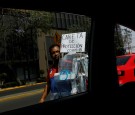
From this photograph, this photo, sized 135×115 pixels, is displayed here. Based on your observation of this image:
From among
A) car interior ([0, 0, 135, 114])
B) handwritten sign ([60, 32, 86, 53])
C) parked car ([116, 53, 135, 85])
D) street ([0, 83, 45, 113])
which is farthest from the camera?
parked car ([116, 53, 135, 85])

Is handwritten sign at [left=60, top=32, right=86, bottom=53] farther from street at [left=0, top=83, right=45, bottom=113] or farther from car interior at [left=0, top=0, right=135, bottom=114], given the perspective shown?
street at [left=0, top=83, right=45, bottom=113]

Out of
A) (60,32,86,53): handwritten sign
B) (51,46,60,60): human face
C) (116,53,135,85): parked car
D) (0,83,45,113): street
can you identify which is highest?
(60,32,86,53): handwritten sign

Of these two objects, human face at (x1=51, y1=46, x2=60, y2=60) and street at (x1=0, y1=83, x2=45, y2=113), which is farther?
human face at (x1=51, y1=46, x2=60, y2=60)

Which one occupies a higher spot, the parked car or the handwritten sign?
the handwritten sign

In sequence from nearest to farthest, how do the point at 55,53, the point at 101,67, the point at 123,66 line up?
the point at 101,67
the point at 55,53
the point at 123,66

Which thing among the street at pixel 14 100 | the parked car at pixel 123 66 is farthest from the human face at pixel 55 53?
the parked car at pixel 123 66

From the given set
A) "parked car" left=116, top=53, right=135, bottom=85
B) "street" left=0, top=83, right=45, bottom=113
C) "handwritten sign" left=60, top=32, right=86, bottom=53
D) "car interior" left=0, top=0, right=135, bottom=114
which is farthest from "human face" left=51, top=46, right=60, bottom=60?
"car interior" left=0, top=0, right=135, bottom=114

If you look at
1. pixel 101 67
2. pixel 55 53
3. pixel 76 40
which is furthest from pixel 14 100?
pixel 76 40

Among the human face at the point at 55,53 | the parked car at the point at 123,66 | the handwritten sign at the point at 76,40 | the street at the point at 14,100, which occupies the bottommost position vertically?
the street at the point at 14,100

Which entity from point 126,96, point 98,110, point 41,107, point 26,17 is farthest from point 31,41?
point 126,96

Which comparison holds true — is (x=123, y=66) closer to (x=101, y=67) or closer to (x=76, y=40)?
(x=76, y=40)

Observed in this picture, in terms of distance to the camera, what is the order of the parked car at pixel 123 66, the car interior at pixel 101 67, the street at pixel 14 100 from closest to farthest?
the street at pixel 14 100
the car interior at pixel 101 67
the parked car at pixel 123 66

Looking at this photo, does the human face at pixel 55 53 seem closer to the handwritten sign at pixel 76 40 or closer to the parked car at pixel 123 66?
the handwritten sign at pixel 76 40

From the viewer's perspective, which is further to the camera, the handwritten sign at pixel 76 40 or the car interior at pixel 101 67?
the handwritten sign at pixel 76 40
